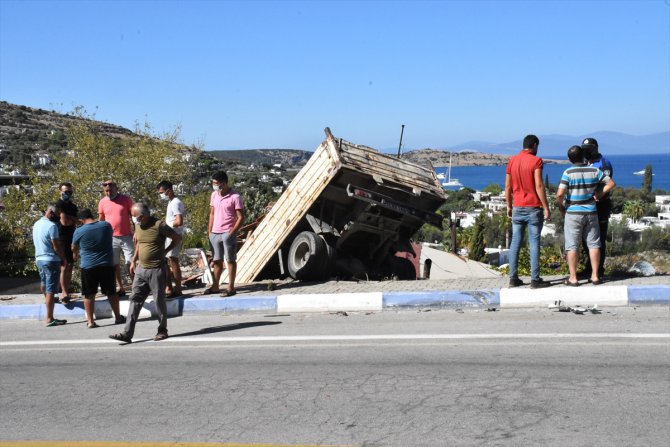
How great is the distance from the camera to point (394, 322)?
8.59 meters

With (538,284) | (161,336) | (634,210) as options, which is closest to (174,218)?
(161,336)

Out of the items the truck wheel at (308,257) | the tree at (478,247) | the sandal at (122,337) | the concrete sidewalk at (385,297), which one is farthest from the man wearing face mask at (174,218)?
the tree at (478,247)

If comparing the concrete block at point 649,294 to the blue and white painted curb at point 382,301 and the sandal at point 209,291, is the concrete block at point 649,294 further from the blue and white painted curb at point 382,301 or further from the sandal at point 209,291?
the sandal at point 209,291

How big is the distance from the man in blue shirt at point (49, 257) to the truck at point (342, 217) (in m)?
3.90

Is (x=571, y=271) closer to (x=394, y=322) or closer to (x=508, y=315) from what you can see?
(x=508, y=315)

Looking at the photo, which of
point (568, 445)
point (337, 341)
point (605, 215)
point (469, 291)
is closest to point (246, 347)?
point (337, 341)

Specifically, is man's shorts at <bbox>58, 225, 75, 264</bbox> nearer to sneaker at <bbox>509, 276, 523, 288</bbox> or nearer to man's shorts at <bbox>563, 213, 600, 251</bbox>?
sneaker at <bbox>509, 276, 523, 288</bbox>

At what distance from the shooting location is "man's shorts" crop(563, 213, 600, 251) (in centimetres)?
891

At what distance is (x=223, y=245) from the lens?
10.1 metres

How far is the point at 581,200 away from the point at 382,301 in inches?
114

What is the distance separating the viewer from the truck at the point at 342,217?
39.0 ft

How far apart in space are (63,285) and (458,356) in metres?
6.31

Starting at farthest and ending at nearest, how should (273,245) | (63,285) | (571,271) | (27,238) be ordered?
(27,238), (273,245), (63,285), (571,271)

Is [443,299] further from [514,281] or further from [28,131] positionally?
[28,131]
